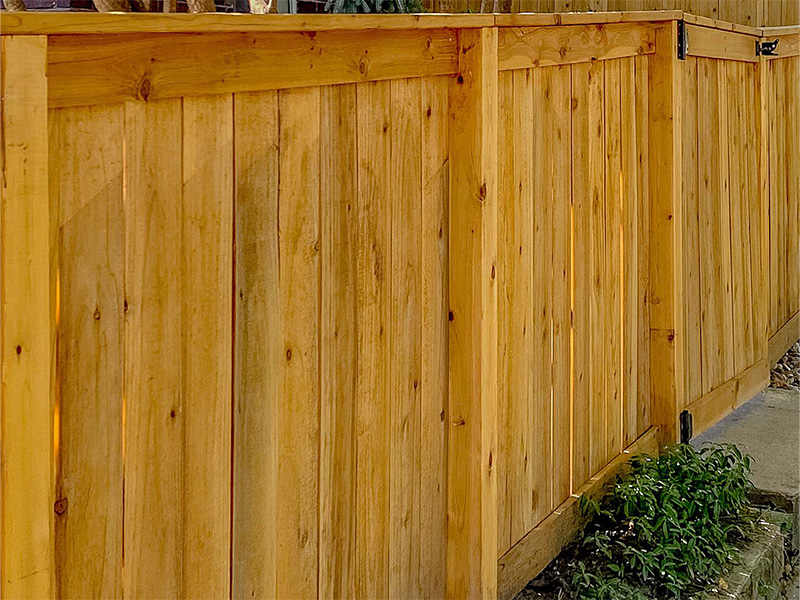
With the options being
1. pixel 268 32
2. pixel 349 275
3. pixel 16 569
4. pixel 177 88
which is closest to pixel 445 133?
pixel 349 275

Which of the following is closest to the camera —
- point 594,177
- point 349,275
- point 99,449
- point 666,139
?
point 99,449

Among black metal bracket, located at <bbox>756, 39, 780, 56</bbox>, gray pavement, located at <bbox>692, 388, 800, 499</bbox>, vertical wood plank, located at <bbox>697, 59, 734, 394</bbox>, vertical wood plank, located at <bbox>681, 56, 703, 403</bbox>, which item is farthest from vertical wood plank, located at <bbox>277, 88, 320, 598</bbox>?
black metal bracket, located at <bbox>756, 39, 780, 56</bbox>

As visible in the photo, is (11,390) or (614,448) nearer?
(11,390)

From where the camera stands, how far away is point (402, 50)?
258 centimetres

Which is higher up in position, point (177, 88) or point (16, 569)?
point (177, 88)

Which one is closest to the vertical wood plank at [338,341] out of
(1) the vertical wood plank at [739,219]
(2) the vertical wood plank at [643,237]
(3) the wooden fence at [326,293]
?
(3) the wooden fence at [326,293]

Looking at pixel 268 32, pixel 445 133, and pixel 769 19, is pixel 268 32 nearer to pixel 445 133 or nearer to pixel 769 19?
pixel 445 133

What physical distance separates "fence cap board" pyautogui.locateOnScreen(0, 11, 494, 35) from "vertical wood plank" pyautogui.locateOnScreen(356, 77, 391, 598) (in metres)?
0.16

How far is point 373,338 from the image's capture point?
2.55 meters

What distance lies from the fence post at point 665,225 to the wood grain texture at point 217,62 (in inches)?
75.1

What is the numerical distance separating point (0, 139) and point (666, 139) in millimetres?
3252

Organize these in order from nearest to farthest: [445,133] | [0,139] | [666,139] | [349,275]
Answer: [0,139] < [349,275] < [445,133] < [666,139]

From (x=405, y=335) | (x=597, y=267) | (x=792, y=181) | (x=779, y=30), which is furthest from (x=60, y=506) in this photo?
(x=792, y=181)

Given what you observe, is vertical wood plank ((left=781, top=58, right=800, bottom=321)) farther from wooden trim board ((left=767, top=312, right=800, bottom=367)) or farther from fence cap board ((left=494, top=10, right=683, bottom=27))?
fence cap board ((left=494, top=10, right=683, bottom=27))
